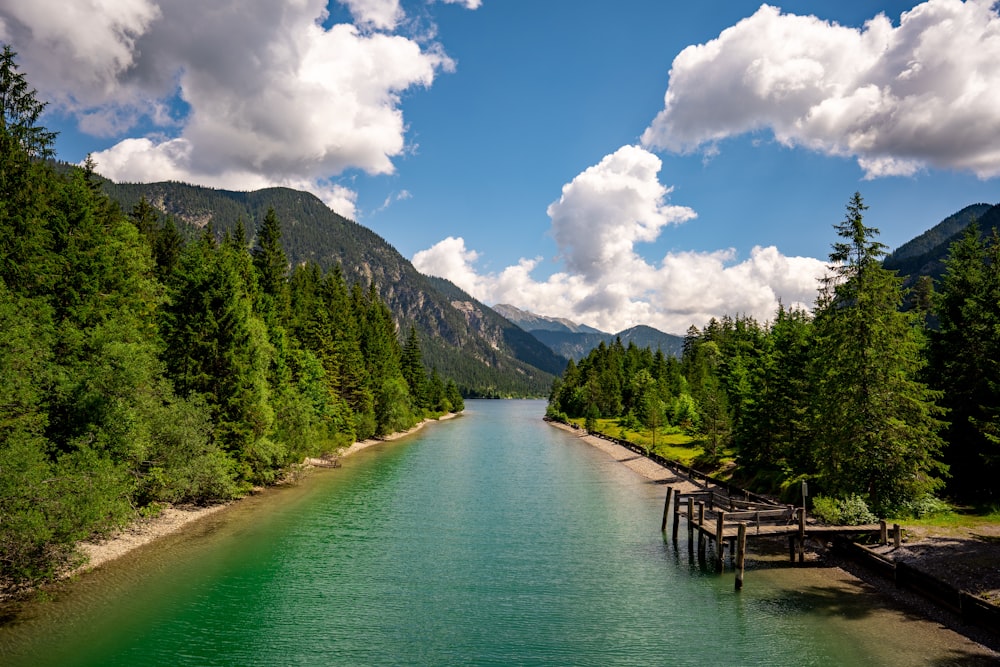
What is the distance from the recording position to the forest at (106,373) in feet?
79.5

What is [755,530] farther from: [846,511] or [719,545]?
[846,511]

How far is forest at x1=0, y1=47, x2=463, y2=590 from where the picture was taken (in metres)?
24.2

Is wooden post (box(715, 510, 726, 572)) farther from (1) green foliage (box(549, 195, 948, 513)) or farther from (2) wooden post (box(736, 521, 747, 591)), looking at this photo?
(1) green foliage (box(549, 195, 948, 513))

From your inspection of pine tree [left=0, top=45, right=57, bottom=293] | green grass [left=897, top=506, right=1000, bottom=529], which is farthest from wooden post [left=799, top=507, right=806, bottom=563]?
pine tree [left=0, top=45, right=57, bottom=293]

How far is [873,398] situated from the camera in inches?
1339

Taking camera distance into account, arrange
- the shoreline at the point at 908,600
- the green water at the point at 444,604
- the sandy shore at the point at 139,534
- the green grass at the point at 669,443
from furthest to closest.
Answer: the green grass at the point at 669,443 < the sandy shore at the point at 139,534 < the shoreline at the point at 908,600 < the green water at the point at 444,604

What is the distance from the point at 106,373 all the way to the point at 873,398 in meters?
43.1

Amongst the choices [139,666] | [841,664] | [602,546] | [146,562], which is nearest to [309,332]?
[146,562]

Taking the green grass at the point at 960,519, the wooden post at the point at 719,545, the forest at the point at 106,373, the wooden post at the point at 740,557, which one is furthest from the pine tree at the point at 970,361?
the forest at the point at 106,373

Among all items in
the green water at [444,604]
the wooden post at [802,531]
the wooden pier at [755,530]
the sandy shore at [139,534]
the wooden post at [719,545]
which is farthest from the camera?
the wooden post at [802,531]

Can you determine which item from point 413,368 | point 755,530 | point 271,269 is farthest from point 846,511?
point 413,368

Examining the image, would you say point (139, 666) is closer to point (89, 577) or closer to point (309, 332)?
point (89, 577)

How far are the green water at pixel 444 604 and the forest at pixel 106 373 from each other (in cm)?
386

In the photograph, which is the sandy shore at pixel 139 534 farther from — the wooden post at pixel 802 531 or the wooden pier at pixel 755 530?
A: the wooden post at pixel 802 531
